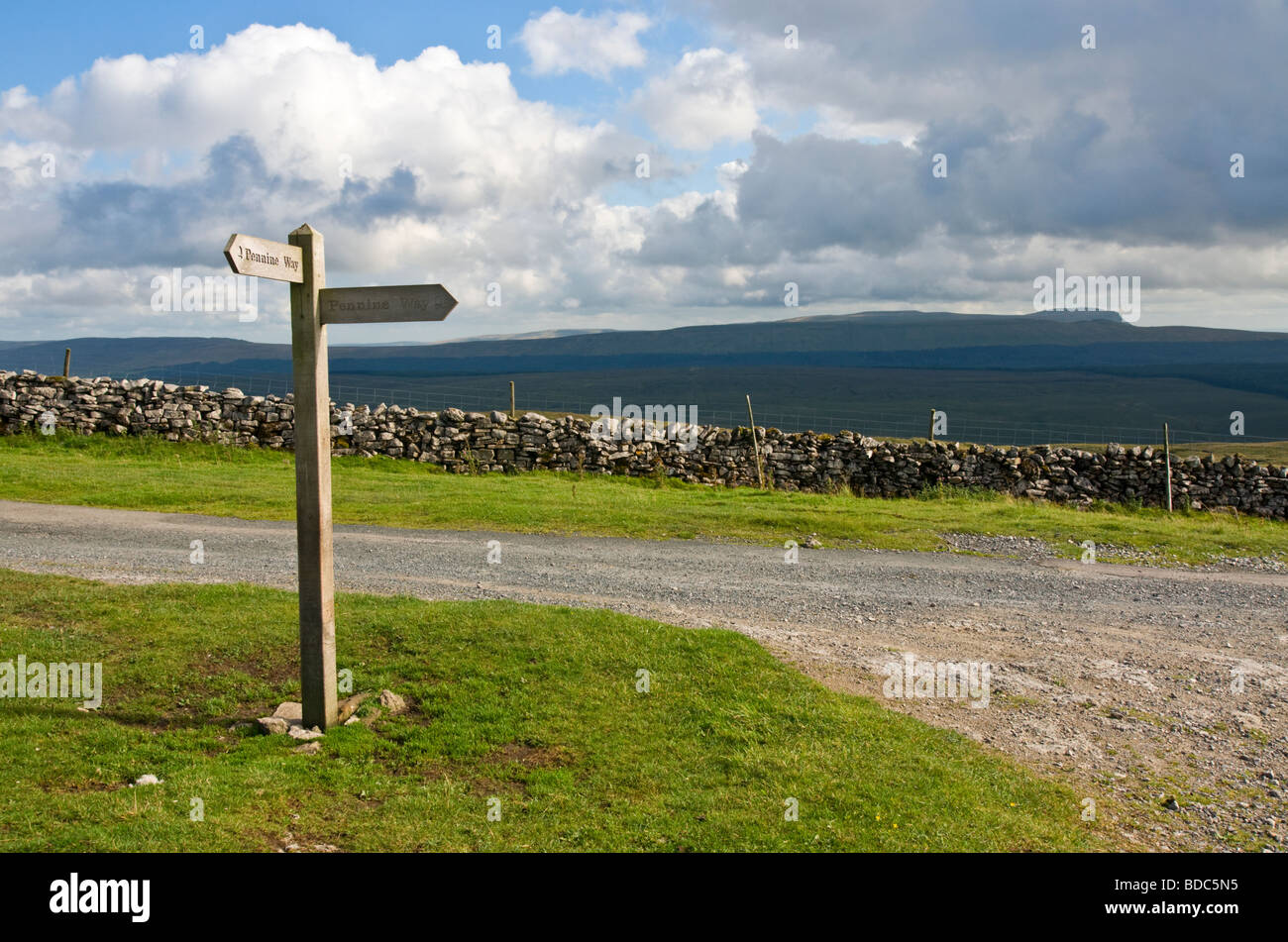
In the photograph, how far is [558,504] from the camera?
65.5 ft

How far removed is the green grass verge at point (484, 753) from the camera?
566 centimetres

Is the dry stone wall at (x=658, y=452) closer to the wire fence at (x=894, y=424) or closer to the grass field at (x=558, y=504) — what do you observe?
the grass field at (x=558, y=504)

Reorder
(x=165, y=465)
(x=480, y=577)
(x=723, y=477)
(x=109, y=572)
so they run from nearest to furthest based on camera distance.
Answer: (x=109, y=572), (x=480, y=577), (x=165, y=465), (x=723, y=477)

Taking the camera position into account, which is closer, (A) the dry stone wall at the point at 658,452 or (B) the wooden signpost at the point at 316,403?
(B) the wooden signpost at the point at 316,403

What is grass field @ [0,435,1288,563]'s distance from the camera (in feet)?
58.6

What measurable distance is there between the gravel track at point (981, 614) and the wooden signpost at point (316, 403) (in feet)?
14.8

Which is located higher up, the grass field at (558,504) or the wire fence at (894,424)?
the wire fence at (894,424)

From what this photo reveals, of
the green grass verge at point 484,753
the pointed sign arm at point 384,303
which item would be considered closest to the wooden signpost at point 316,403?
the pointed sign arm at point 384,303

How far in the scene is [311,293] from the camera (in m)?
7.00

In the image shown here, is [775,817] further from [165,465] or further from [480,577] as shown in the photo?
[165,465]

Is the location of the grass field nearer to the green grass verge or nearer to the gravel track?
the gravel track

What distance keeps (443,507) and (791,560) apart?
7.48m

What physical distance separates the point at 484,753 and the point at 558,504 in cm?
1322

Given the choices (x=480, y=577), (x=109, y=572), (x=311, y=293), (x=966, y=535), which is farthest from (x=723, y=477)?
(x=311, y=293)
